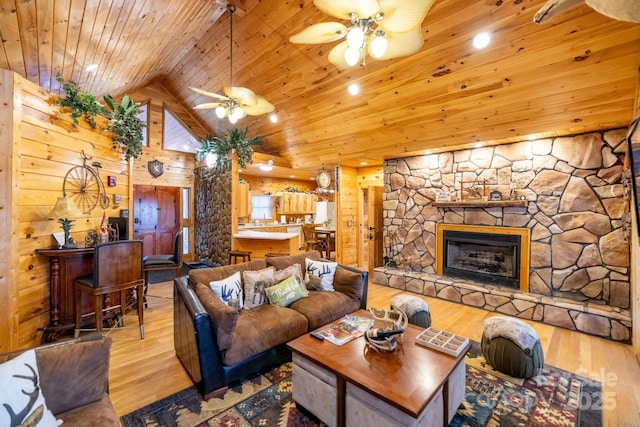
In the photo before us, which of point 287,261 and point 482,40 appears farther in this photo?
point 287,261

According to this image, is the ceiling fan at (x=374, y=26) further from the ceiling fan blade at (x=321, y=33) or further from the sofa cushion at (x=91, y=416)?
the sofa cushion at (x=91, y=416)

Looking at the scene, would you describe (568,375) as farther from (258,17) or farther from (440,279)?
(258,17)

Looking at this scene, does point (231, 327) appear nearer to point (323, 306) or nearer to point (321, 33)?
point (323, 306)

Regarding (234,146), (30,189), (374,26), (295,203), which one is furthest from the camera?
(295,203)

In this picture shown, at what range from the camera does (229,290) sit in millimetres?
2760

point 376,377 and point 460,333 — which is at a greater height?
point 376,377

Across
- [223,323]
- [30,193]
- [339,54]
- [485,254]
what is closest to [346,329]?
[223,323]

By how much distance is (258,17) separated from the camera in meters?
3.71

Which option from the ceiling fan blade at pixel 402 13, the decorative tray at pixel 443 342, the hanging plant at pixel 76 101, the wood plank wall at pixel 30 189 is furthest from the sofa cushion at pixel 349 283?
the hanging plant at pixel 76 101

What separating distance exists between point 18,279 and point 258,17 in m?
3.97

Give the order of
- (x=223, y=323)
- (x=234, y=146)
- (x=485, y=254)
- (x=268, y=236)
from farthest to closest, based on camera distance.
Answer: (x=234, y=146) → (x=268, y=236) → (x=485, y=254) → (x=223, y=323)

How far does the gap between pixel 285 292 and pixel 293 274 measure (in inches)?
10.5

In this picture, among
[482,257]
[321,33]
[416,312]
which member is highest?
[321,33]

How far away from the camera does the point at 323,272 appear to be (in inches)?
137
